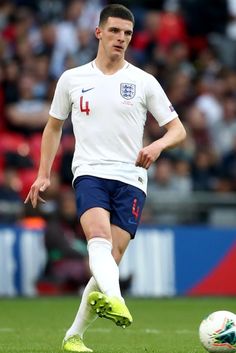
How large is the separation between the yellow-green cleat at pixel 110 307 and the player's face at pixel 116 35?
6.41 ft

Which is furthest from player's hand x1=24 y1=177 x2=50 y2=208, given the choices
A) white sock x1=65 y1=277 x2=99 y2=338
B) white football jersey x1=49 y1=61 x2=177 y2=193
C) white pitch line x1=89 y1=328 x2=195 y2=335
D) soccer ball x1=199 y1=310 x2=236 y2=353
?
white pitch line x1=89 y1=328 x2=195 y2=335

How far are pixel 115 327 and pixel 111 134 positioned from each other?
12.1 ft

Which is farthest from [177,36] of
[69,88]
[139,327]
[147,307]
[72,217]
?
[69,88]

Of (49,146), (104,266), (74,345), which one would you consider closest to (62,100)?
(49,146)

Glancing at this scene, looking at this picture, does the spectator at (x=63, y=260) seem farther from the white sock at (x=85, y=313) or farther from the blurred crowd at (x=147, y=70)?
the white sock at (x=85, y=313)

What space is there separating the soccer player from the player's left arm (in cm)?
1

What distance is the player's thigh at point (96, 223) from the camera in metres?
8.32

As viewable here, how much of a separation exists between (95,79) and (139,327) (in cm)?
366

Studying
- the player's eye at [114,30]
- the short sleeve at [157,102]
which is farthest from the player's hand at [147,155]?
the player's eye at [114,30]

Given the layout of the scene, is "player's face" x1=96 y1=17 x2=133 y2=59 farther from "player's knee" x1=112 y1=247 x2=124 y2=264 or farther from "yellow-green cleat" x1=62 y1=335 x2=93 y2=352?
"yellow-green cleat" x1=62 y1=335 x2=93 y2=352

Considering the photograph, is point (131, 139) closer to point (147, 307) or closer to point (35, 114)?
point (147, 307)

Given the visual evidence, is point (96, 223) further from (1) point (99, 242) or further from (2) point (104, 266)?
(2) point (104, 266)

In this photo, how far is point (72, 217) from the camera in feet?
53.7

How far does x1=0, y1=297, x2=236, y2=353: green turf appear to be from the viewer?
9250 millimetres
